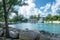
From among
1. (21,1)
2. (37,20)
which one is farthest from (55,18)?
(21,1)

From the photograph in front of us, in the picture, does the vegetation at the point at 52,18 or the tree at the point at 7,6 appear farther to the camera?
the vegetation at the point at 52,18

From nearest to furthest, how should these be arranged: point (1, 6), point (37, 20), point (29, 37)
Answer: point (29, 37), point (1, 6), point (37, 20)

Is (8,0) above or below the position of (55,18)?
above

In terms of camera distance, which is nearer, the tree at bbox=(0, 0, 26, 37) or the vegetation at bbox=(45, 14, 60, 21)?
the tree at bbox=(0, 0, 26, 37)

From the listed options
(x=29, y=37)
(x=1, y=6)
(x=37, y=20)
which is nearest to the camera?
(x=29, y=37)

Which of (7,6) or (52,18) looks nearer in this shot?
(7,6)

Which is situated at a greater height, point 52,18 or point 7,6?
point 7,6

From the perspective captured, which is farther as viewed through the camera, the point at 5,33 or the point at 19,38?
the point at 5,33

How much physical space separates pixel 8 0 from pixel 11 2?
5.2 inches

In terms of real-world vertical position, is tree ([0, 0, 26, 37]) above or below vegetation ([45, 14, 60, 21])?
above

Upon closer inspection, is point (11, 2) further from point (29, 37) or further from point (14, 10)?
point (29, 37)

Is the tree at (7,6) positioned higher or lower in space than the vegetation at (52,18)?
higher

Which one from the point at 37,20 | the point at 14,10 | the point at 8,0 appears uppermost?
the point at 8,0

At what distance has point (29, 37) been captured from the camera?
4.77 m
